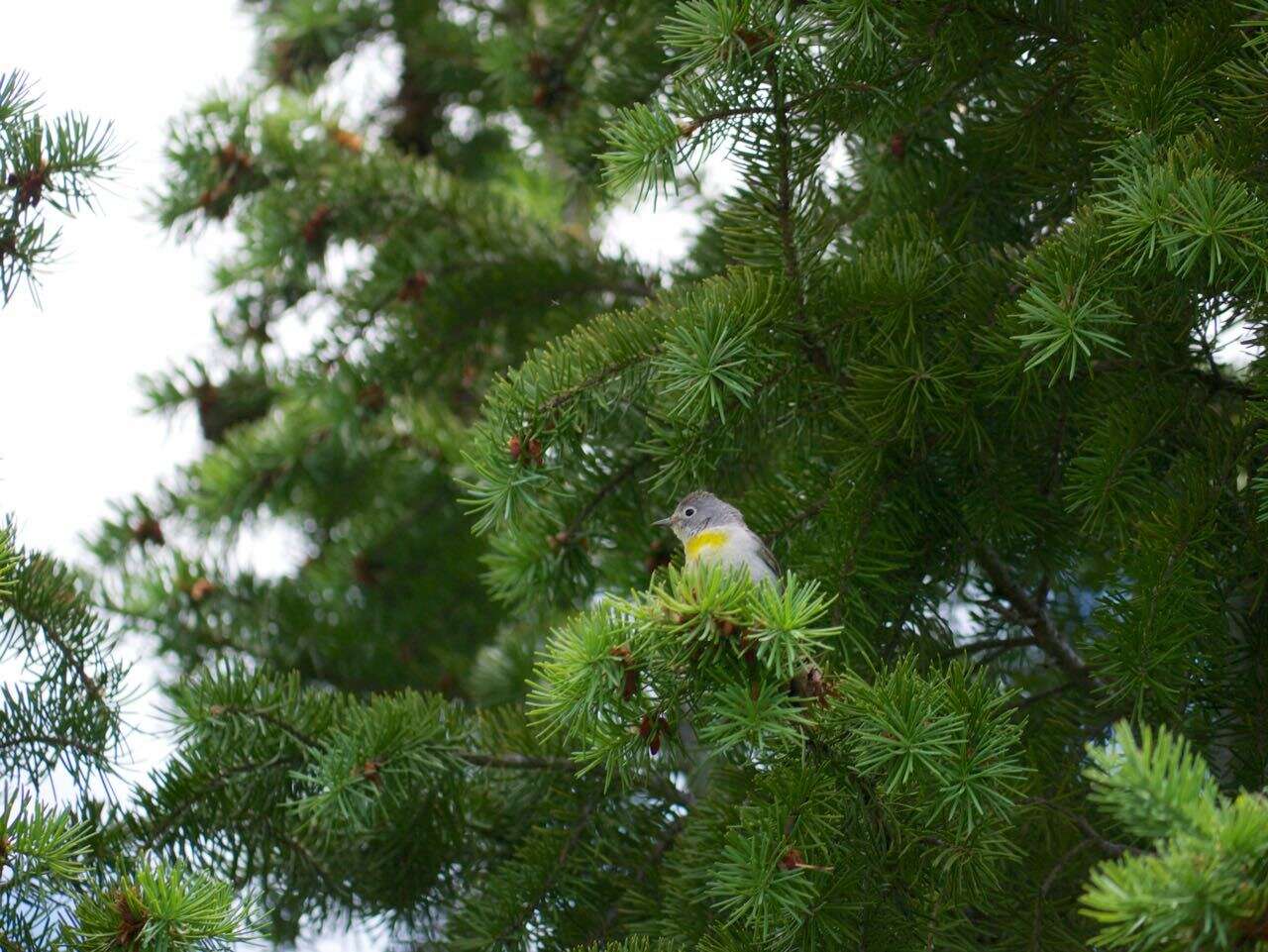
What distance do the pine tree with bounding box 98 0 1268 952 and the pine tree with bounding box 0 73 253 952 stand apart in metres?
0.19

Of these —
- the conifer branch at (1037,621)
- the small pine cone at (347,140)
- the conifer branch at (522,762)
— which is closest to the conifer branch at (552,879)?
the conifer branch at (522,762)

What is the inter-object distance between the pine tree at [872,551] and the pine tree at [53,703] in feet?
0.63

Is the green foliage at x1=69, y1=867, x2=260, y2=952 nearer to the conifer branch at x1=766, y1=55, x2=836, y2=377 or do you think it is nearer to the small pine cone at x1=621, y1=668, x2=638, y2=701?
the small pine cone at x1=621, y1=668, x2=638, y2=701

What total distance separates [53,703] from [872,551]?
75.2 inches

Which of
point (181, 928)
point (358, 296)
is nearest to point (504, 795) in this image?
point (181, 928)

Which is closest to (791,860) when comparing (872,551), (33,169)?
(872,551)

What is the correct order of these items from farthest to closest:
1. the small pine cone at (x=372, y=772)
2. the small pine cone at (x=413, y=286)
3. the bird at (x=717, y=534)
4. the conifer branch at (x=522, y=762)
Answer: the small pine cone at (x=413, y=286) → the conifer branch at (x=522, y=762) → the bird at (x=717, y=534) → the small pine cone at (x=372, y=772)

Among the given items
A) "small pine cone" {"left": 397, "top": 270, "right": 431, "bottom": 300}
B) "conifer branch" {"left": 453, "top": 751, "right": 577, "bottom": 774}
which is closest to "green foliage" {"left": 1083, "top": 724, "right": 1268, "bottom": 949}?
"conifer branch" {"left": 453, "top": 751, "right": 577, "bottom": 774}

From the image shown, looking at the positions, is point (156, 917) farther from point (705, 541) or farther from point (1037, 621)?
point (1037, 621)

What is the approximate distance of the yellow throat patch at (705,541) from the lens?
286 cm

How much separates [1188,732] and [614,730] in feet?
4.16

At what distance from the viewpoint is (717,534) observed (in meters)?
2.92

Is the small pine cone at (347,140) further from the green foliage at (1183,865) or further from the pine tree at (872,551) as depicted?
the green foliage at (1183,865)

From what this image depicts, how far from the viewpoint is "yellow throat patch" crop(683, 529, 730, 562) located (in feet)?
9.39
